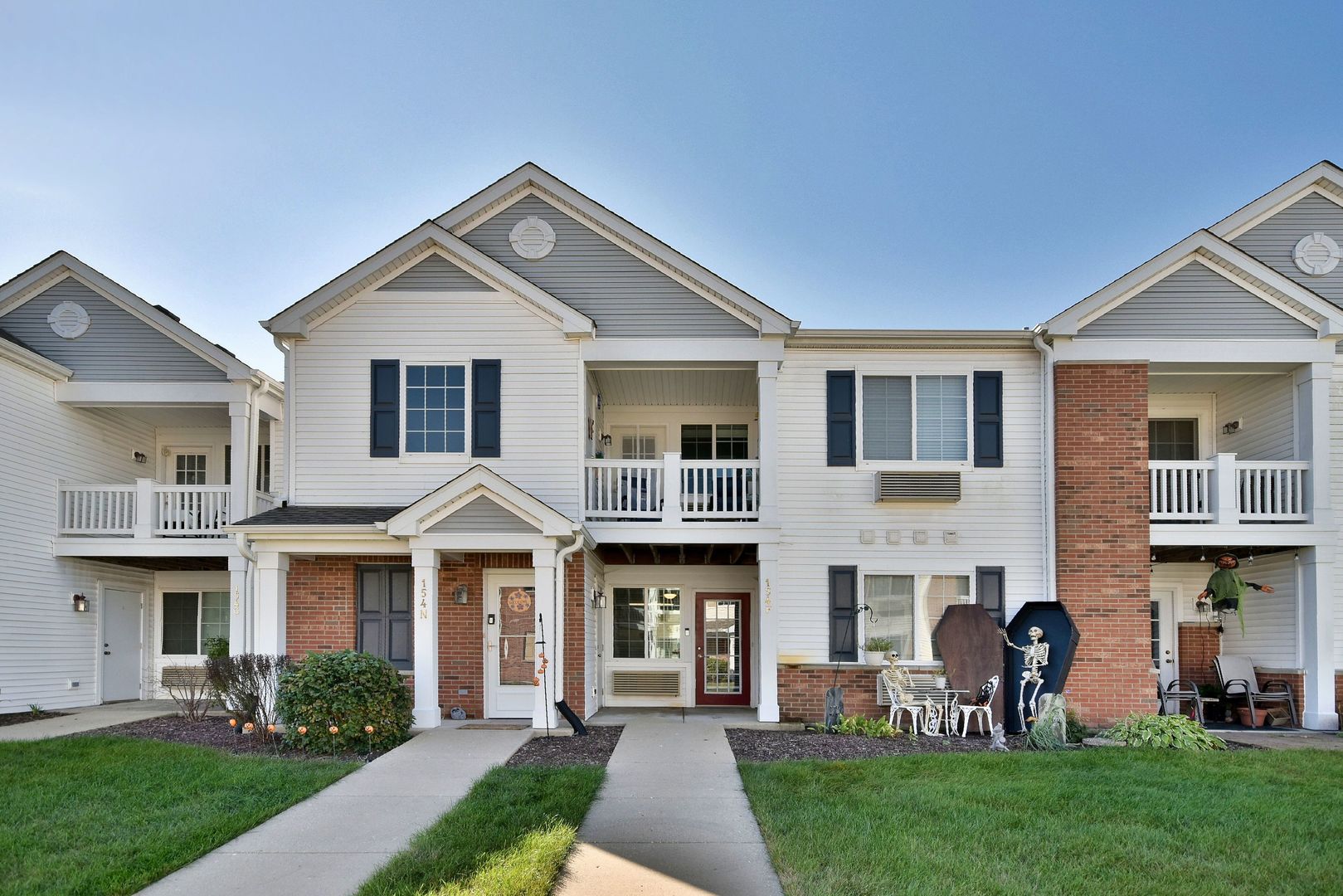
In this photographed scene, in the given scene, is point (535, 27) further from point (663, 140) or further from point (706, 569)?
point (706, 569)

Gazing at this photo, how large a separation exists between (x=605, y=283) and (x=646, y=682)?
6.49m

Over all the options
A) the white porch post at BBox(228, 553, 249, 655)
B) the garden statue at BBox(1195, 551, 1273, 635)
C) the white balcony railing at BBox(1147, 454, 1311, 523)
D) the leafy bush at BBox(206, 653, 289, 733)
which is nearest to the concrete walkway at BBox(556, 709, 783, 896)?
the leafy bush at BBox(206, 653, 289, 733)

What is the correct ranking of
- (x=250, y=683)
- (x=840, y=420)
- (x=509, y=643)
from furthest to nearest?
(x=840, y=420) → (x=509, y=643) → (x=250, y=683)

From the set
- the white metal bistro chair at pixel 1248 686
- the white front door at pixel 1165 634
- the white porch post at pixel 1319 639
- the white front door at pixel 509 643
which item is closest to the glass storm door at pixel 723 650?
the white front door at pixel 509 643

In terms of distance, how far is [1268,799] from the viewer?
891 cm

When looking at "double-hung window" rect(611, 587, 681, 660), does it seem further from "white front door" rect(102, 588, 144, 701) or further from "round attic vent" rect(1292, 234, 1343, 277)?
"round attic vent" rect(1292, 234, 1343, 277)

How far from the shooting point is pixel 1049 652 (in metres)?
13.1

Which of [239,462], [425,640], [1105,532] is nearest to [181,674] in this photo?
[239,462]

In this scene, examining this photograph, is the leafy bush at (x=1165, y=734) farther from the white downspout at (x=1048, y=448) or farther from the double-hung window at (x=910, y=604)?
the double-hung window at (x=910, y=604)

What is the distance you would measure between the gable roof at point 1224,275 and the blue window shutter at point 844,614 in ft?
15.0

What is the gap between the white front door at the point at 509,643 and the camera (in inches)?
574

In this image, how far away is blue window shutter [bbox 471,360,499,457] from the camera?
14523 millimetres

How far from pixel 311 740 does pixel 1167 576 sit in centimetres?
1336

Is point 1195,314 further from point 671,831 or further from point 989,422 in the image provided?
point 671,831
